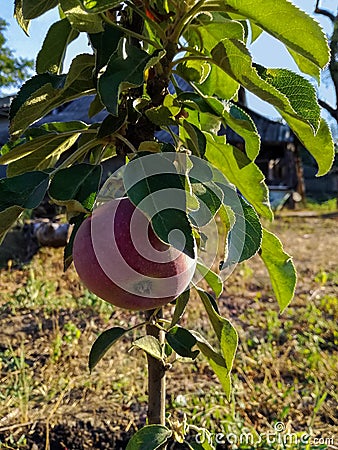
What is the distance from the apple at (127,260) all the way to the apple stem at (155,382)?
0.49 ft

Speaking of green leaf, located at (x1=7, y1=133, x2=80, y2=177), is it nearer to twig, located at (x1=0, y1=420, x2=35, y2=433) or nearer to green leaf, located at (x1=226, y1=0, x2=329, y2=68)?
green leaf, located at (x1=226, y1=0, x2=329, y2=68)

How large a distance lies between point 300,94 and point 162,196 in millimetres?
201

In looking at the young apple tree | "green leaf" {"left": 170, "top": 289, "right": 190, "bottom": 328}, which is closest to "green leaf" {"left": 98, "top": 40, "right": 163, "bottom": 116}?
the young apple tree

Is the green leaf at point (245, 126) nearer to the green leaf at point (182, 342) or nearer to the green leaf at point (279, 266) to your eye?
the green leaf at point (279, 266)

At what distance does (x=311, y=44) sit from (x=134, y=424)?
1.17 m

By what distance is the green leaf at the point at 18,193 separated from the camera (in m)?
0.58

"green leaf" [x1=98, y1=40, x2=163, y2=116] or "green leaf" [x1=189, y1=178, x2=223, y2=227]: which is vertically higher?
"green leaf" [x1=98, y1=40, x2=163, y2=116]

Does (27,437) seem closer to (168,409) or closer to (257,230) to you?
(168,409)

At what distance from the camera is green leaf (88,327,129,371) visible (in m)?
0.66

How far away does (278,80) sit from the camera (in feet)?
1.97

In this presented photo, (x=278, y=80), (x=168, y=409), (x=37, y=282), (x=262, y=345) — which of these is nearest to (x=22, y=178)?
(x=278, y=80)

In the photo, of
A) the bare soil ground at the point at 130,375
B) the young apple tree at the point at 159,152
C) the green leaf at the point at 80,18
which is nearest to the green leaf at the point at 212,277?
the young apple tree at the point at 159,152

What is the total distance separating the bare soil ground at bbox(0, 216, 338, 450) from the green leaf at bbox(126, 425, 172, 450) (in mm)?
535

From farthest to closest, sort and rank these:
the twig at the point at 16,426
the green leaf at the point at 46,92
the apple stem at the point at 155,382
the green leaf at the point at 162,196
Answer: the twig at the point at 16,426
the apple stem at the point at 155,382
the green leaf at the point at 46,92
the green leaf at the point at 162,196
